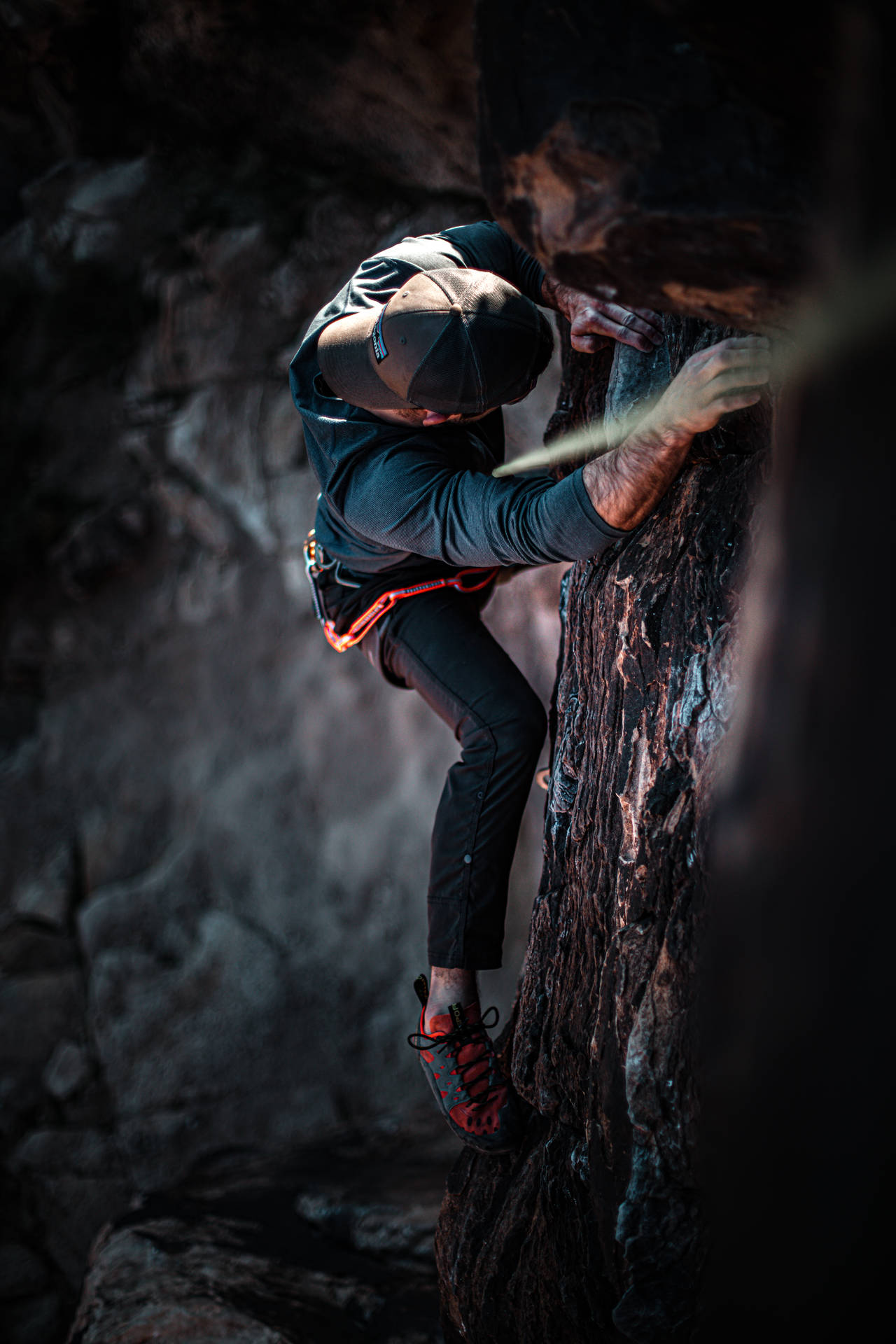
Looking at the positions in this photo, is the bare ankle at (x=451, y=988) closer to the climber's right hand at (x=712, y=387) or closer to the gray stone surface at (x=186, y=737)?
the climber's right hand at (x=712, y=387)

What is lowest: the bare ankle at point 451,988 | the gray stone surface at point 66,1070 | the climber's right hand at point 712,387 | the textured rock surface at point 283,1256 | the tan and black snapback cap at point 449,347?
the gray stone surface at point 66,1070

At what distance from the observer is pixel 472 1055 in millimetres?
1500

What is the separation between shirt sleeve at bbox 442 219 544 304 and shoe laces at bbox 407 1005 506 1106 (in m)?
1.18

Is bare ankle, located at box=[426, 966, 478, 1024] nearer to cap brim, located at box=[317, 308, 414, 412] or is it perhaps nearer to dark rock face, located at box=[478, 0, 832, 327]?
cap brim, located at box=[317, 308, 414, 412]

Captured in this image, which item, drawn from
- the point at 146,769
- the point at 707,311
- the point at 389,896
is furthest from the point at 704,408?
the point at 146,769

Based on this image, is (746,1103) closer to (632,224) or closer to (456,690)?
(632,224)

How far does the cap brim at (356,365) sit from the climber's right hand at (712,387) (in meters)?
0.38

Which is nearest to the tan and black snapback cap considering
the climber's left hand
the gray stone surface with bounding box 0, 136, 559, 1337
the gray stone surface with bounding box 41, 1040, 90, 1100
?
the climber's left hand

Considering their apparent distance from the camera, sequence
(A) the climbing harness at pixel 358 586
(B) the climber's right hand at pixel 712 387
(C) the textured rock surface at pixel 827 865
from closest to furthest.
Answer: (C) the textured rock surface at pixel 827 865 < (B) the climber's right hand at pixel 712 387 < (A) the climbing harness at pixel 358 586

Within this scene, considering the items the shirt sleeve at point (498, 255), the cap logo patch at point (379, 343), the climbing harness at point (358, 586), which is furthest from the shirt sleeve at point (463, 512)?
the shirt sleeve at point (498, 255)

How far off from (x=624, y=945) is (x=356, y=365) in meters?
0.85

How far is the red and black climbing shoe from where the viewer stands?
4.80 ft

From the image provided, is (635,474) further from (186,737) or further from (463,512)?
(186,737)

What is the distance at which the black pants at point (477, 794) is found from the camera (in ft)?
4.82
